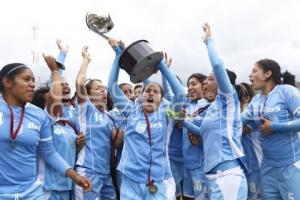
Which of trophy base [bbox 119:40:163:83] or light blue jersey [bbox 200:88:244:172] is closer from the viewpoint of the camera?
light blue jersey [bbox 200:88:244:172]

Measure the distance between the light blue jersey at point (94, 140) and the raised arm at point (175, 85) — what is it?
1.10 metres

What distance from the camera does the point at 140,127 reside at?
5293mm

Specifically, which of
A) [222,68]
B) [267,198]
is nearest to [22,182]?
[222,68]

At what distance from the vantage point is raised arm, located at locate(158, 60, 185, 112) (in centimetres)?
535

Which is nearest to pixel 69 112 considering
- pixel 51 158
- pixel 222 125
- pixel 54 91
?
pixel 54 91

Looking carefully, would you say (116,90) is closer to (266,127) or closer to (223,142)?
(223,142)

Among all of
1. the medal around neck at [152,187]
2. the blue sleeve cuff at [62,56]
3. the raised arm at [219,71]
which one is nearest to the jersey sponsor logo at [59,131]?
the blue sleeve cuff at [62,56]

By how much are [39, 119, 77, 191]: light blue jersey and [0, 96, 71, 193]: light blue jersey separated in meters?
0.70

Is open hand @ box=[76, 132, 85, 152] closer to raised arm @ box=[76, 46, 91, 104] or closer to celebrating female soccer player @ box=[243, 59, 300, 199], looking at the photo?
raised arm @ box=[76, 46, 91, 104]

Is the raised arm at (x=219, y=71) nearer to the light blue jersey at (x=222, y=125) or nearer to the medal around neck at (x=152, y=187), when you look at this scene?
the light blue jersey at (x=222, y=125)

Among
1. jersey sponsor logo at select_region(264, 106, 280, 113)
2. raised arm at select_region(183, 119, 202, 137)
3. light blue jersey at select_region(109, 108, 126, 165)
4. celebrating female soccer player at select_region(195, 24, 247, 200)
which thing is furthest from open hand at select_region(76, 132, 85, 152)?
jersey sponsor logo at select_region(264, 106, 280, 113)

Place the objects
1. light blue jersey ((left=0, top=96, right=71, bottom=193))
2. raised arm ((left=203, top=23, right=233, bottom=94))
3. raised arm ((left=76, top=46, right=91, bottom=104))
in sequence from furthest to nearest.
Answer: raised arm ((left=76, top=46, right=91, bottom=104)) → raised arm ((left=203, top=23, right=233, bottom=94)) → light blue jersey ((left=0, top=96, right=71, bottom=193))

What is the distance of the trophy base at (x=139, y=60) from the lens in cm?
512

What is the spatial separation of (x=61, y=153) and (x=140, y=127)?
3.45ft
